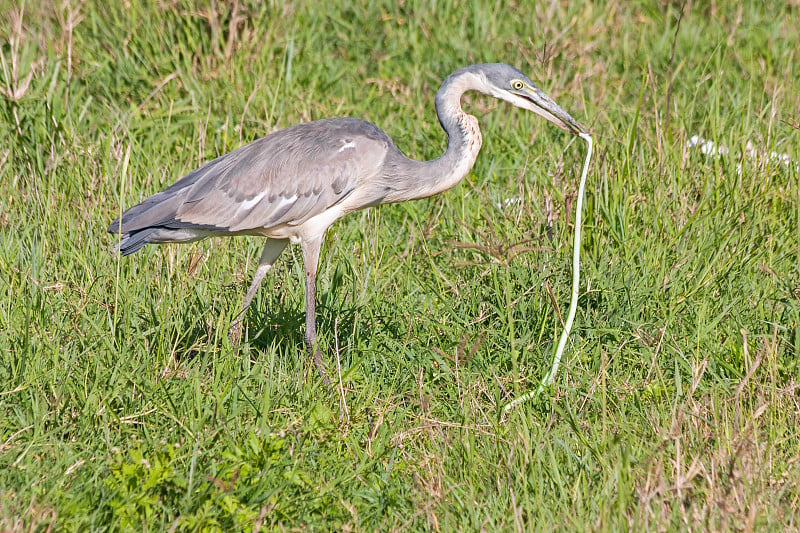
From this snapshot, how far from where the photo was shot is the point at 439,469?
371 cm

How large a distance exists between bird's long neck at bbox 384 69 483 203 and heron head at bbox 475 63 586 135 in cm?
11

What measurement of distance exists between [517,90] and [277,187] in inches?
48.9

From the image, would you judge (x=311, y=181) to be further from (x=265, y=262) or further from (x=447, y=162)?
(x=447, y=162)

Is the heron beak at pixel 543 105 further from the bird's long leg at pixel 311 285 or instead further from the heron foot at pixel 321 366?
the heron foot at pixel 321 366

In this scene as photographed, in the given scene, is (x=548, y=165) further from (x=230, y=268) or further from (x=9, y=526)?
(x=9, y=526)

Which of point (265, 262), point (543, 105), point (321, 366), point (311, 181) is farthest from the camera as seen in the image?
point (265, 262)

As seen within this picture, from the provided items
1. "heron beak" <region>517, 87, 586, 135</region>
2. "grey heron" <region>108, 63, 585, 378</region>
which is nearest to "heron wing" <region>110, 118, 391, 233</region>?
"grey heron" <region>108, 63, 585, 378</region>

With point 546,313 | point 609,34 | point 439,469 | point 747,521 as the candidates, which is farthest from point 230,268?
point 609,34

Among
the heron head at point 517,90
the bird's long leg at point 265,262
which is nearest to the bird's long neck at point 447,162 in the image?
the heron head at point 517,90

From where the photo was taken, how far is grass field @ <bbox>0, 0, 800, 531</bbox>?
3523 millimetres

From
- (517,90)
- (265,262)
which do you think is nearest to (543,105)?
(517,90)

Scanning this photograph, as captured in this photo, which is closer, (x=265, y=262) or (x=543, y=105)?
(x=543, y=105)

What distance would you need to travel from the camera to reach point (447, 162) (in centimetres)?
493

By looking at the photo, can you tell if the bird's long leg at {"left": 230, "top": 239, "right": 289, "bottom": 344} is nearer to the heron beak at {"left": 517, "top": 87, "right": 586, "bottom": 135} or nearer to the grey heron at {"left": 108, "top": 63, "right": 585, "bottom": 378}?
the grey heron at {"left": 108, "top": 63, "right": 585, "bottom": 378}
